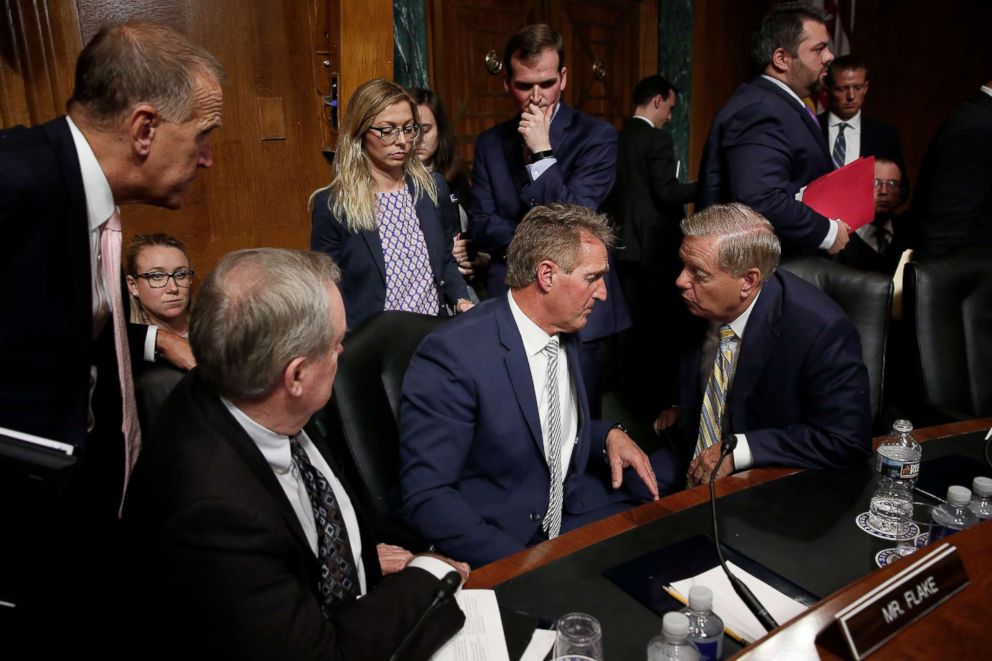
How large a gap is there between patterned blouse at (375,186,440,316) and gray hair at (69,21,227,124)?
119 centimetres

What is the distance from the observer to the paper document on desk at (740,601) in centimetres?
116

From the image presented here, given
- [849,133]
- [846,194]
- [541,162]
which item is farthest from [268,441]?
[849,133]

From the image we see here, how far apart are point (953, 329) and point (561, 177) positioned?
1358mm

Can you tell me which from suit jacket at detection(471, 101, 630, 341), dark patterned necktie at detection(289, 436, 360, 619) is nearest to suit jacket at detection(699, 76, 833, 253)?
suit jacket at detection(471, 101, 630, 341)

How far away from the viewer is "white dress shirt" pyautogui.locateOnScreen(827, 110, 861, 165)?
400 cm

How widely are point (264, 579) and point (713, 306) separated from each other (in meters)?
1.44

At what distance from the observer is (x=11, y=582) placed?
Result: 0.97 meters

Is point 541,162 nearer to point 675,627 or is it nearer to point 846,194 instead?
point 846,194

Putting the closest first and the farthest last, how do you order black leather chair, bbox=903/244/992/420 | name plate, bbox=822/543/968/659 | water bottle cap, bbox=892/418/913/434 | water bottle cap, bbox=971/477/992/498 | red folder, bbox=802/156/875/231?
name plate, bbox=822/543/968/659
water bottle cap, bbox=971/477/992/498
water bottle cap, bbox=892/418/913/434
black leather chair, bbox=903/244/992/420
red folder, bbox=802/156/875/231

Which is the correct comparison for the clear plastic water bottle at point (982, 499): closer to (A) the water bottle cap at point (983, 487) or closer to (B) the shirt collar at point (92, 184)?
(A) the water bottle cap at point (983, 487)

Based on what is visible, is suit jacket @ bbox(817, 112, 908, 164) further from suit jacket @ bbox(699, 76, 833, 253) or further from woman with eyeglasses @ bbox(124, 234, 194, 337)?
woman with eyeglasses @ bbox(124, 234, 194, 337)

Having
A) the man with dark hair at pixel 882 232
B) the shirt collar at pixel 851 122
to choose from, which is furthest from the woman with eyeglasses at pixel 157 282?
the shirt collar at pixel 851 122

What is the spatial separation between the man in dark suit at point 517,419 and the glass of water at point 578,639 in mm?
→ 499

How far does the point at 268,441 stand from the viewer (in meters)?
1.18
